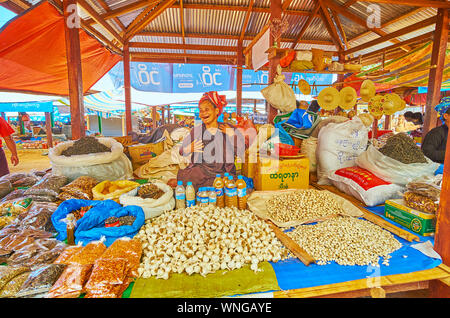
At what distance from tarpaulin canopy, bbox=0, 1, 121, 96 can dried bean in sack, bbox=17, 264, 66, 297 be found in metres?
3.18

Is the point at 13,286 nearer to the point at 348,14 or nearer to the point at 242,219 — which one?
the point at 242,219

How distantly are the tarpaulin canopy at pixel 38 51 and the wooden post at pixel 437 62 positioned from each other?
233 inches

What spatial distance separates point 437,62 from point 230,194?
15.1 ft

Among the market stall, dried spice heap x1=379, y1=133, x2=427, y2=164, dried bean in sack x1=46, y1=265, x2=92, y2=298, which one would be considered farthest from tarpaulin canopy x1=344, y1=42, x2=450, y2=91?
dried bean in sack x1=46, y1=265, x2=92, y2=298

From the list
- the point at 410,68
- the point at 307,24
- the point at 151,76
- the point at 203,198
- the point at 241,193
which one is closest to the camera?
the point at 203,198

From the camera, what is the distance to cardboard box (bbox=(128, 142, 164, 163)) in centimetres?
408

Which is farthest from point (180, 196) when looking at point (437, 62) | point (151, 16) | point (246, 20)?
point (246, 20)

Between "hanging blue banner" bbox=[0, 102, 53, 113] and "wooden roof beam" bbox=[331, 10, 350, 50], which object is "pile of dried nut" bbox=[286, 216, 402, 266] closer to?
"wooden roof beam" bbox=[331, 10, 350, 50]

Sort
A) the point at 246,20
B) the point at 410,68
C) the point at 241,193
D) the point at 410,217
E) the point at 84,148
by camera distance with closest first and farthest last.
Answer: the point at 410,217 → the point at 241,193 → the point at 84,148 → the point at 410,68 → the point at 246,20

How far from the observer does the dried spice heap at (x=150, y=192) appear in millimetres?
2193

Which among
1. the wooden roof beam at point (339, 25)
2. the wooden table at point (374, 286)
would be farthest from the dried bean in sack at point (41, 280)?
the wooden roof beam at point (339, 25)

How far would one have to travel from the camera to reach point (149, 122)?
42.6 feet

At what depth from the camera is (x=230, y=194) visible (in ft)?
7.20
